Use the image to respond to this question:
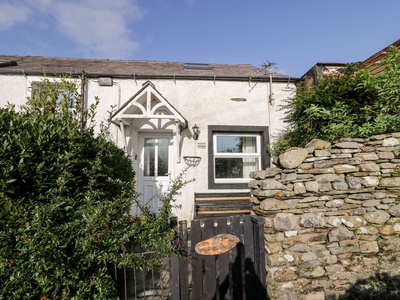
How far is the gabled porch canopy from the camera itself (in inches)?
222

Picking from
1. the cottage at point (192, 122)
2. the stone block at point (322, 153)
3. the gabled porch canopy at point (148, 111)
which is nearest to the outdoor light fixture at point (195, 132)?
the cottage at point (192, 122)

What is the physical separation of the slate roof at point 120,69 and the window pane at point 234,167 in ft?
8.68

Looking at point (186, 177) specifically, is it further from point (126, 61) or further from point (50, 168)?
point (126, 61)

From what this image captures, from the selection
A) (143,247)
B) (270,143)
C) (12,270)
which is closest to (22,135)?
(12,270)

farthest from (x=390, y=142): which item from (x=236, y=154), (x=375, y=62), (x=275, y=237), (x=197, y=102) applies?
(x=197, y=102)

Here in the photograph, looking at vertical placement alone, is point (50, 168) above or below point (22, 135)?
below

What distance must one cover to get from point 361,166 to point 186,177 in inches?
165

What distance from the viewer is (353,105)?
13.3 feet

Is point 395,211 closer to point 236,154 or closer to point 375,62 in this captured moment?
point 375,62

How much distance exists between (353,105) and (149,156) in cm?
543

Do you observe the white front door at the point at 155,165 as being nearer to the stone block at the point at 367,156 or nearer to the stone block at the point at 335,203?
the stone block at the point at 335,203

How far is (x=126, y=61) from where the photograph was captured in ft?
28.5

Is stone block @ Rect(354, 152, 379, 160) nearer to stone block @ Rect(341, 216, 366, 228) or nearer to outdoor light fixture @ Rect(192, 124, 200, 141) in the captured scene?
stone block @ Rect(341, 216, 366, 228)

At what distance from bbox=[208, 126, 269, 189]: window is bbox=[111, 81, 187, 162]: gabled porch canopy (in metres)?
1.10
